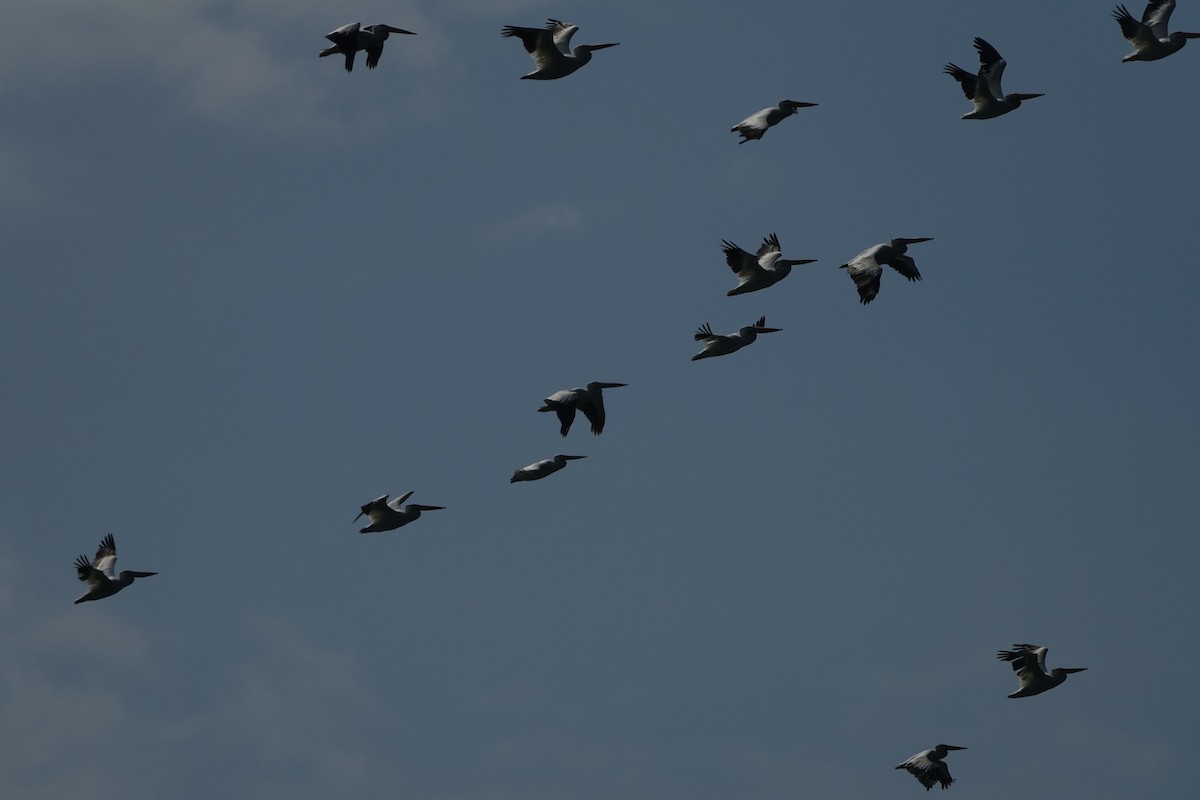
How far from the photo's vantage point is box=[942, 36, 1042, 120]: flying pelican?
1446 inches

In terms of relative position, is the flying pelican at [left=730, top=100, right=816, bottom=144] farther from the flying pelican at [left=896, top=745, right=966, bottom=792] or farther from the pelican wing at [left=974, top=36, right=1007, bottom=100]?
the flying pelican at [left=896, top=745, right=966, bottom=792]

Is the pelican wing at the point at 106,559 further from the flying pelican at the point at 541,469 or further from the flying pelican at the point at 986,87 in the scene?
the flying pelican at the point at 986,87

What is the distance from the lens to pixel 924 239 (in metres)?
34.8

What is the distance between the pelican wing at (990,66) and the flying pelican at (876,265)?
153 inches

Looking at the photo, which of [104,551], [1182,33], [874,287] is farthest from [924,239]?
[104,551]

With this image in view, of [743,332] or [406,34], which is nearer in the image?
[406,34]

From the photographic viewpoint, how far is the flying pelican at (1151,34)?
37125mm

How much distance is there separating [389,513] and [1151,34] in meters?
17.6

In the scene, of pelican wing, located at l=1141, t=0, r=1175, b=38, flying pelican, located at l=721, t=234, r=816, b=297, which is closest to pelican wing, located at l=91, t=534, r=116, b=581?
flying pelican, located at l=721, t=234, r=816, b=297

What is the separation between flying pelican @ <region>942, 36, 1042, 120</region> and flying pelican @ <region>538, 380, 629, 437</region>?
9292 millimetres

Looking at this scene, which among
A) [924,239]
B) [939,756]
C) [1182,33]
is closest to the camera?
[939,756]

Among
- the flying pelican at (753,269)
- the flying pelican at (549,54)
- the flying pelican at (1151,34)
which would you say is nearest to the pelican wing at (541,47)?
the flying pelican at (549,54)

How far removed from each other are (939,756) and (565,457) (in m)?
9.86

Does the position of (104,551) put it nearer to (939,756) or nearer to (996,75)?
(939,756)
